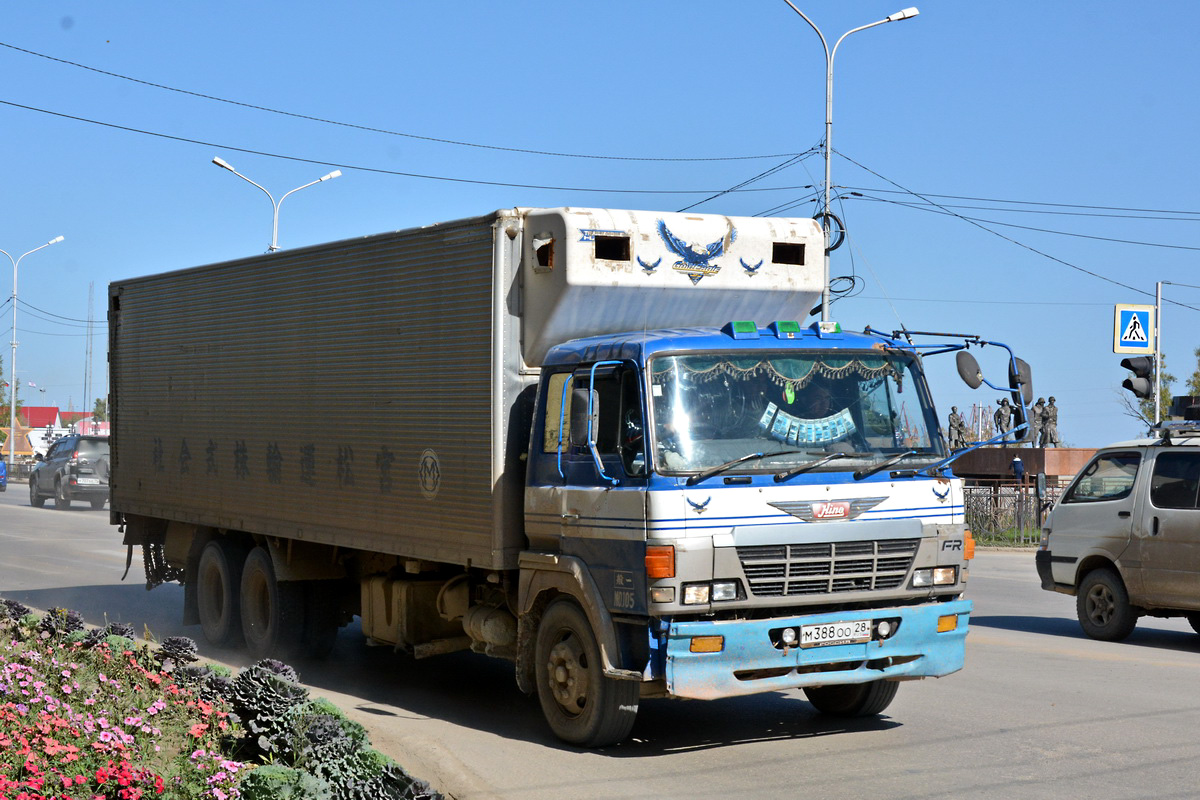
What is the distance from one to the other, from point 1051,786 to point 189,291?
29.7ft

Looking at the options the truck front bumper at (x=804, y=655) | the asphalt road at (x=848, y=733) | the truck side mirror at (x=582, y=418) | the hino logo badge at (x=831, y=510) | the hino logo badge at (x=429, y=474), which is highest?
the truck side mirror at (x=582, y=418)

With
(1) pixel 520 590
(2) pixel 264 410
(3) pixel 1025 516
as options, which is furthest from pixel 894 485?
(3) pixel 1025 516

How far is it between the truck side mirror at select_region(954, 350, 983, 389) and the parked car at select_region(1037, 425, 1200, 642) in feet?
16.6

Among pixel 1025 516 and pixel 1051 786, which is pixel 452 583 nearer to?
pixel 1051 786

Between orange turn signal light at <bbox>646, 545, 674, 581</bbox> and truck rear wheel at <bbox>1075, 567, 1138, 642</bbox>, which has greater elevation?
orange turn signal light at <bbox>646, 545, 674, 581</bbox>

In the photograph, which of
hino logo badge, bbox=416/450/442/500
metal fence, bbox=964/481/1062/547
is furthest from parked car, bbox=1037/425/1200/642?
metal fence, bbox=964/481/1062/547

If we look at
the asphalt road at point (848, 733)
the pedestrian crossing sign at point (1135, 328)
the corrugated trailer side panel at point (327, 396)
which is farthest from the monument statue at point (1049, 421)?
the corrugated trailer side panel at point (327, 396)

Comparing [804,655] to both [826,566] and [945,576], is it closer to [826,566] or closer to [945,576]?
[826,566]

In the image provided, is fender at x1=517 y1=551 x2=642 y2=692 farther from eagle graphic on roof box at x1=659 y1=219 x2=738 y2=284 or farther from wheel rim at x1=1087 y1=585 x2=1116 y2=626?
wheel rim at x1=1087 y1=585 x2=1116 y2=626

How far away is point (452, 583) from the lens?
374 inches

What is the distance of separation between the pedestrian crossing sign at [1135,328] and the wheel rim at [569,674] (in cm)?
1770

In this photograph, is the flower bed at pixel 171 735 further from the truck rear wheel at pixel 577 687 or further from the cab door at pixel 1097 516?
the cab door at pixel 1097 516

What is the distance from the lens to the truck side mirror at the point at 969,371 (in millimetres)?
7699

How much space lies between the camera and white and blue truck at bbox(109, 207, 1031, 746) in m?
7.29
